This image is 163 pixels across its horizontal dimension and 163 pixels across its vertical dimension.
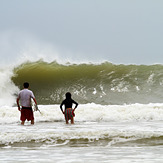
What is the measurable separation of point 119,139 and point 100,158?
2.06 metres

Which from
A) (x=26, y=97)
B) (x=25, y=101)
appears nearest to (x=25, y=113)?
(x=25, y=101)

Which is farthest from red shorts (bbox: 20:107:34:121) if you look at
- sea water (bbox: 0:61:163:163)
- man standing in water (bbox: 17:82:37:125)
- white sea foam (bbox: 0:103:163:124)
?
white sea foam (bbox: 0:103:163:124)

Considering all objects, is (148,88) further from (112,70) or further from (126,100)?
(112,70)

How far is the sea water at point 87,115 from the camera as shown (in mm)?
4925

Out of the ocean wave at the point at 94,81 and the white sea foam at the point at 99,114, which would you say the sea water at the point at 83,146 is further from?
the ocean wave at the point at 94,81

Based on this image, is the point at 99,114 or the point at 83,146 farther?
the point at 99,114

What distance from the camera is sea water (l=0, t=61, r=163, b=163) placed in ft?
16.2

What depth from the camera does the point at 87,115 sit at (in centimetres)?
1056

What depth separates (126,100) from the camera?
1570 cm

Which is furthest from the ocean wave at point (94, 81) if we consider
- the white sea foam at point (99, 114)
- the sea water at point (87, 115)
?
the white sea foam at point (99, 114)

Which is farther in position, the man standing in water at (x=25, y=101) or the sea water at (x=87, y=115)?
the man standing in water at (x=25, y=101)

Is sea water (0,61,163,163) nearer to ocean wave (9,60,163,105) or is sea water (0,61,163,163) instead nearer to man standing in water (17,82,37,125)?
ocean wave (9,60,163,105)

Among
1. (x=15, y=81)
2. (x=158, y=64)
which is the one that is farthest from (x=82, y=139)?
(x=158, y=64)

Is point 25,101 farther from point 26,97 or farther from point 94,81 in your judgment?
point 94,81
